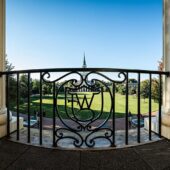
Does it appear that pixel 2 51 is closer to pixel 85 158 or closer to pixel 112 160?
pixel 85 158

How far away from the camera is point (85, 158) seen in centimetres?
148

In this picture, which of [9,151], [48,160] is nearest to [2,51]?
[9,151]

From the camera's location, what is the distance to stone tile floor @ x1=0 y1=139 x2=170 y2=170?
51.8 inches

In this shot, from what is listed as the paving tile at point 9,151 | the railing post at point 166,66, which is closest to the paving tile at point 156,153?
the railing post at point 166,66

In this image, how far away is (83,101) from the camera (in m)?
1.77

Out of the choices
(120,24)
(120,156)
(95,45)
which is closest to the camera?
(120,156)

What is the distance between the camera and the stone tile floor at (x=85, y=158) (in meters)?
1.32

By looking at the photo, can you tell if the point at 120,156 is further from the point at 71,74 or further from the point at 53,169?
the point at 71,74

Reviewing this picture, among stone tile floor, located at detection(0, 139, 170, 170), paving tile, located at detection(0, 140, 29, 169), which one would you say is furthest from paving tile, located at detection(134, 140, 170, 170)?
paving tile, located at detection(0, 140, 29, 169)

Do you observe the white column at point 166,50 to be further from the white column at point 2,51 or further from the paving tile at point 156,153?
the white column at point 2,51

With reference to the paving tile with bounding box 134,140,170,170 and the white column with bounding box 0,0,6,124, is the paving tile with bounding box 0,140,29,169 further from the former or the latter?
the paving tile with bounding box 134,140,170,170

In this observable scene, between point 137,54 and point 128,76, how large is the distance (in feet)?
79.1

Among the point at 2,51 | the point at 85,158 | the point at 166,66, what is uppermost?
the point at 2,51

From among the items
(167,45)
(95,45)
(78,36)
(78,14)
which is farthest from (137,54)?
(167,45)
